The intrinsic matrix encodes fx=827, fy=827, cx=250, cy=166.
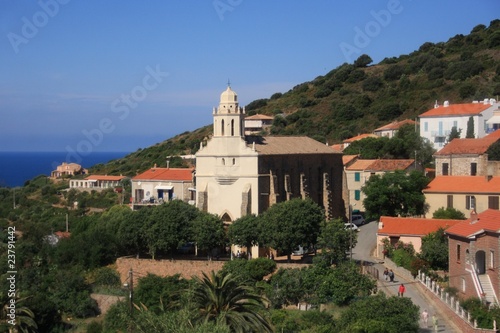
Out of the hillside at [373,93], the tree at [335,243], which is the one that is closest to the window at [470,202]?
the tree at [335,243]

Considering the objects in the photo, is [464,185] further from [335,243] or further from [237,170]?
[237,170]

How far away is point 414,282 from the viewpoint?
40.8 meters

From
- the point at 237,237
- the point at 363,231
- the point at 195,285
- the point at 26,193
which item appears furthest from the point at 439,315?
the point at 26,193

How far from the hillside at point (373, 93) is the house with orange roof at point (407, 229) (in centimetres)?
3765

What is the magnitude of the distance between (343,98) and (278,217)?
207ft

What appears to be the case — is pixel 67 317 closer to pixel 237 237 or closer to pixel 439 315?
pixel 237 237

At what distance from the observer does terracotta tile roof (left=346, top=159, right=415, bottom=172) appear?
196 ft

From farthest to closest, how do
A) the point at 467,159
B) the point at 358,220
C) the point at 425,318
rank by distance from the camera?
1. the point at 358,220
2. the point at 467,159
3. the point at 425,318

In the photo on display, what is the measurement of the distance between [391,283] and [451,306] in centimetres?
582

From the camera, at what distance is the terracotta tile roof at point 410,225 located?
46.0m

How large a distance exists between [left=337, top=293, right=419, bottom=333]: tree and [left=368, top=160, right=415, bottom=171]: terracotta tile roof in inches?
1020

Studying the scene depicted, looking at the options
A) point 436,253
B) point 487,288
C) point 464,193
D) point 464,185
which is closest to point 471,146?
point 464,185

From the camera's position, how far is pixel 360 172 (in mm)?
63062

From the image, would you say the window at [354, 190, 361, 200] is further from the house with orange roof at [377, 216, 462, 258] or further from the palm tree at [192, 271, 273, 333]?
the palm tree at [192, 271, 273, 333]
